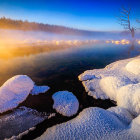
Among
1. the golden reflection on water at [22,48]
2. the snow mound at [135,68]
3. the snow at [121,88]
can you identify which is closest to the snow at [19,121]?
the snow at [121,88]

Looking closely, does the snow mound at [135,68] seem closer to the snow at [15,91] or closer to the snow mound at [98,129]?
the snow mound at [98,129]

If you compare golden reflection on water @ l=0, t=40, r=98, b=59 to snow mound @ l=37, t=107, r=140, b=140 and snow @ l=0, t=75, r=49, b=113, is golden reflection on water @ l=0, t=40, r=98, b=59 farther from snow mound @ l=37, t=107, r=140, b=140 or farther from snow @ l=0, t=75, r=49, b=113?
snow mound @ l=37, t=107, r=140, b=140

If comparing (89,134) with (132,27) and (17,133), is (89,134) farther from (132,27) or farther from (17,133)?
(132,27)

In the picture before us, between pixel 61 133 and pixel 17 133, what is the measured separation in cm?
99

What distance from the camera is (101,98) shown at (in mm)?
3658

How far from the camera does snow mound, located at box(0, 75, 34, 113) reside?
3.15m

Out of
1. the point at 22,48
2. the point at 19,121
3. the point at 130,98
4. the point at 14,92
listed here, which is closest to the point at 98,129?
the point at 130,98

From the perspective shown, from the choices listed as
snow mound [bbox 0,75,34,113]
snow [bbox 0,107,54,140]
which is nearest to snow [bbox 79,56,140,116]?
snow [bbox 0,107,54,140]

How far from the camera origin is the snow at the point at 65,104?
3018 millimetres

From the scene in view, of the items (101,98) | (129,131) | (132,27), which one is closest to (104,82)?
(101,98)

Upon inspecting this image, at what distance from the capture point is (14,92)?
3.51 meters

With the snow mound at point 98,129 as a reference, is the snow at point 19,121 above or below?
below

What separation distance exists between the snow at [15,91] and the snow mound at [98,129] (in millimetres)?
1508

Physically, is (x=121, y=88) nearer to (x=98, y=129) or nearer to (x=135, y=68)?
(x=98, y=129)
